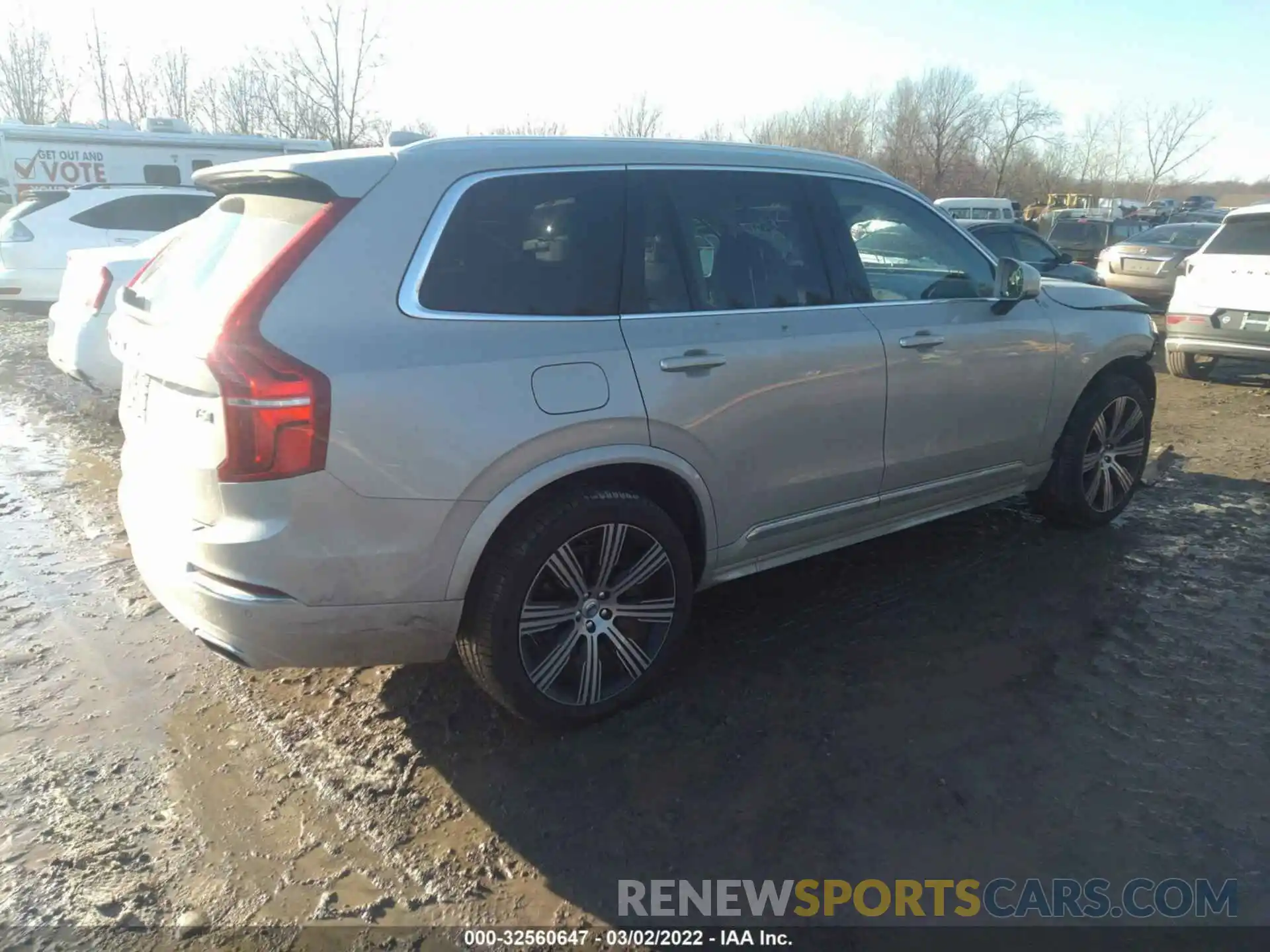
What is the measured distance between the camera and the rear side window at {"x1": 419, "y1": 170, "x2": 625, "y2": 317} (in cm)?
295

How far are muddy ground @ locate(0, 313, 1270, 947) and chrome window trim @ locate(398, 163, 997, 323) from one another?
1388mm

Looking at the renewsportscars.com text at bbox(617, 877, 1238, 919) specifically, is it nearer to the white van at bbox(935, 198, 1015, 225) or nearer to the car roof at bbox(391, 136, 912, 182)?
the car roof at bbox(391, 136, 912, 182)

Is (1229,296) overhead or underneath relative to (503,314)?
underneath

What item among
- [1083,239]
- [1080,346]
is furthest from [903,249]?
[1083,239]

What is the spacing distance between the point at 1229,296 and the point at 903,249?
5.96 metres

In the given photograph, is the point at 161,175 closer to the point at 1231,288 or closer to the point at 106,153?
the point at 106,153

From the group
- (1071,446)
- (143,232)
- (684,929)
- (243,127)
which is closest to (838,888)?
(684,929)

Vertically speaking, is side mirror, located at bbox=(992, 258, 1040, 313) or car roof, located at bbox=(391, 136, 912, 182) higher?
car roof, located at bbox=(391, 136, 912, 182)

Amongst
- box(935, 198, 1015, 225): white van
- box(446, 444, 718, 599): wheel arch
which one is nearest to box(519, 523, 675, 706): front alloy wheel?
box(446, 444, 718, 599): wheel arch

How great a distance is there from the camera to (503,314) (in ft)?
9.80

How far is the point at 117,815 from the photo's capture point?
291cm

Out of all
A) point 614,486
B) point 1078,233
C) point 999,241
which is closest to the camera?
point 614,486

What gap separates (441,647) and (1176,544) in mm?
3991

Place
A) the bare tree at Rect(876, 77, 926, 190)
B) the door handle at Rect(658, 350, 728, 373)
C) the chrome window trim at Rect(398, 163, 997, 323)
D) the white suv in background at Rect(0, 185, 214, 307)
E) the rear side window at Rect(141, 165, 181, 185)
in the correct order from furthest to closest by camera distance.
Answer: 1. the bare tree at Rect(876, 77, 926, 190)
2. the rear side window at Rect(141, 165, 181, 185)
3. the white suv in background at Rect(0, 185, 214, 307)
4. the door handle at Rect(658, 350, 728, 373)
5. the chrome window trim at Rect(398, 163, 997, 323)
